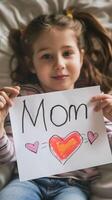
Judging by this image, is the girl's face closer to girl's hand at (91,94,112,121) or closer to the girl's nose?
the girl's nose

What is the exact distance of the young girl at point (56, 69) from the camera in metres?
1.00

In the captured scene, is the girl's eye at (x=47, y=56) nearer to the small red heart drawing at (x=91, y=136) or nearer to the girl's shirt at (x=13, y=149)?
the girl's shirt at (x=13, y=149)

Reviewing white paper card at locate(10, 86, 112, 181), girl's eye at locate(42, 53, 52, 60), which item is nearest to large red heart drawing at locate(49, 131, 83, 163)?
white paper card at locate(10, 86, 112, 181)

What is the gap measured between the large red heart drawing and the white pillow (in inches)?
11.7

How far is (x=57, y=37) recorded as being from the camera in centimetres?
108

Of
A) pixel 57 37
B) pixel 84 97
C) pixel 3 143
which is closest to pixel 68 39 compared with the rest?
pixel 57 37

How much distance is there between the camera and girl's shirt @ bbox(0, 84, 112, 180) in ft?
3.24

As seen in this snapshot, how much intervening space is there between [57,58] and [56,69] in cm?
3

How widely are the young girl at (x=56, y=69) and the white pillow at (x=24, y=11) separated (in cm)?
3

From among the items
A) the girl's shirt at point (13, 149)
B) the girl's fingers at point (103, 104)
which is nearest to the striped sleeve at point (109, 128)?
the girl's shirt at point (13, 149)

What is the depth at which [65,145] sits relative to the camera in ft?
3.24

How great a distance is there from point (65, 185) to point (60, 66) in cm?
31

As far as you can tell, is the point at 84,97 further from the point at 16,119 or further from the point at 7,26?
the point at 7,26

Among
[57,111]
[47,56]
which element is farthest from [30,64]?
[57,111]
